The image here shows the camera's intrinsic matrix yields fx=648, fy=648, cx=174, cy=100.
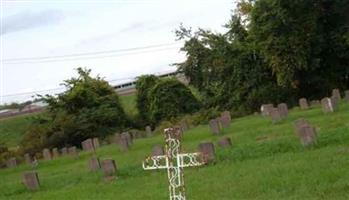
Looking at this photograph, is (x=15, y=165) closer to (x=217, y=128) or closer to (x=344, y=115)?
(x=217, y=128)

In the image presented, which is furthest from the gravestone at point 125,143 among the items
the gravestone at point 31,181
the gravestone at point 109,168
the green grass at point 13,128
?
the green grass at point 13,128

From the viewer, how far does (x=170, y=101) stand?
1522 inches

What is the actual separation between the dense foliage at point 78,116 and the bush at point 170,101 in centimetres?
220

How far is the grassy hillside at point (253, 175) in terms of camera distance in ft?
35.4

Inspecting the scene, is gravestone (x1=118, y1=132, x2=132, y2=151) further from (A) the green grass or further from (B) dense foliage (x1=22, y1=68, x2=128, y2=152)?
(A) the green grass

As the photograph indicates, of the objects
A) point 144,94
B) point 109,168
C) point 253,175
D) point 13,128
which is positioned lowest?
point 253,175

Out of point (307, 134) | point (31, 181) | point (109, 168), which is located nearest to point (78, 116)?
point (31, 181)

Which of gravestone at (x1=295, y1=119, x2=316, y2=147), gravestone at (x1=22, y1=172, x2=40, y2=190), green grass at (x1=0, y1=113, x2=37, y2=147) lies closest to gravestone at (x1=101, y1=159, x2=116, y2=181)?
gravestone at (x1=22, y1=172, x2=40, y2=190)

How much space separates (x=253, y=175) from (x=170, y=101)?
86.2 feet

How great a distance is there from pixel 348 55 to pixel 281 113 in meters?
11.1

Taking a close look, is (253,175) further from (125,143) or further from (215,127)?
(125,143)

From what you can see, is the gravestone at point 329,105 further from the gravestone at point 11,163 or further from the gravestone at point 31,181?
the gravestone at point 11,163

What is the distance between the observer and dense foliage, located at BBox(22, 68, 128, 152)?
35844 mm

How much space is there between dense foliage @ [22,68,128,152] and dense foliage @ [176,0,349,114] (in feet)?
18.9
